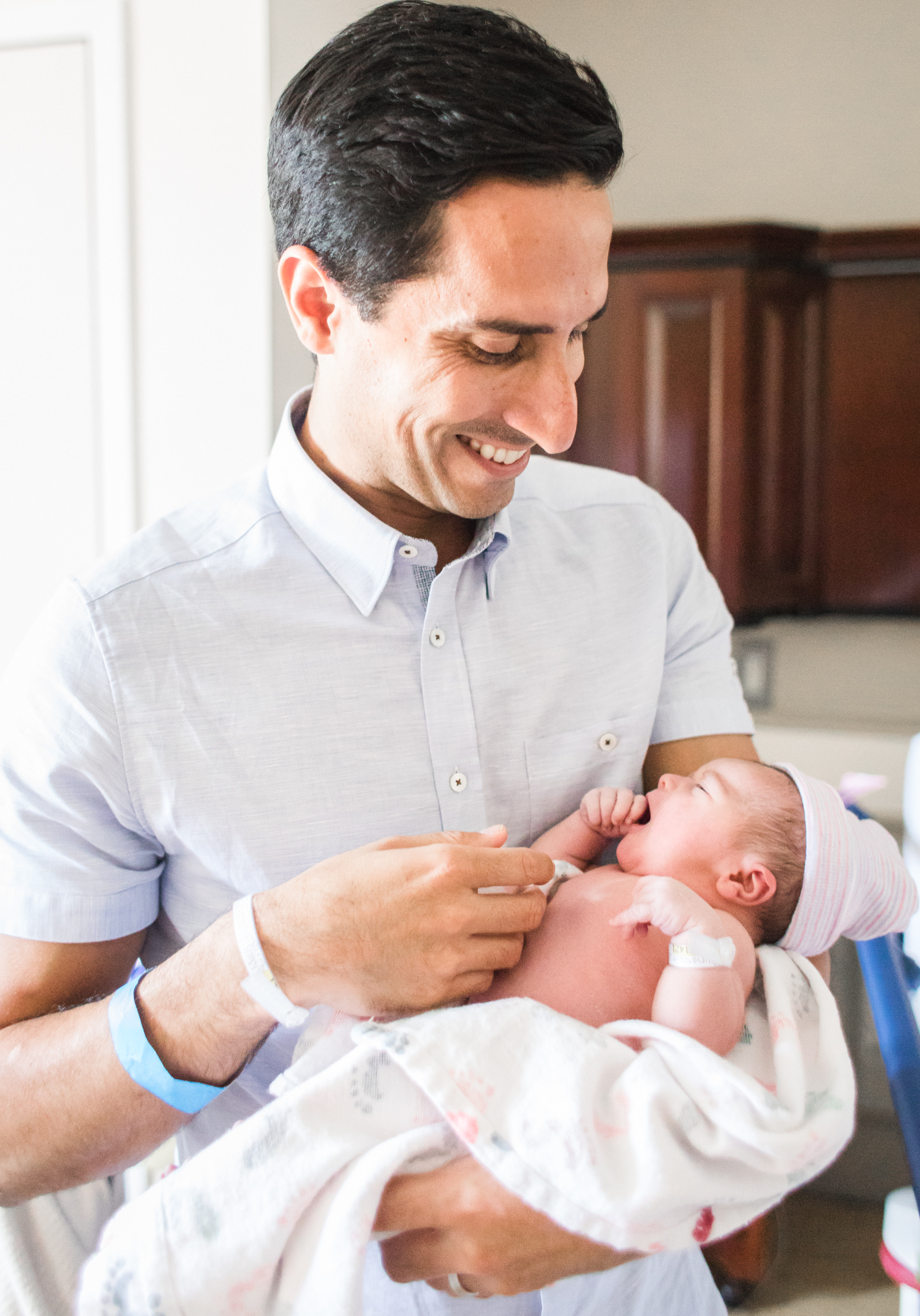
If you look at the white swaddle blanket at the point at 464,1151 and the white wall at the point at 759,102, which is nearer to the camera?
the white swaddle blanket at the point at 464,1151

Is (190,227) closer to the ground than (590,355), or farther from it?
farther from it

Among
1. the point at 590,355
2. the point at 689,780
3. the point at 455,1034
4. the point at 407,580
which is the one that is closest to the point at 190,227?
the point at 590,355

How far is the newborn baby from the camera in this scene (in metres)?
1.05

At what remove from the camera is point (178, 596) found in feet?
3.65

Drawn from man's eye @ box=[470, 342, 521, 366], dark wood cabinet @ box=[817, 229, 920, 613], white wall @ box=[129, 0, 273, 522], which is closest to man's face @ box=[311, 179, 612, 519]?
man's eye @ box=[470, 342, 521, 366]

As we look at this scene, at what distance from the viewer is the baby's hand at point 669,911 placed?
1.00 meters

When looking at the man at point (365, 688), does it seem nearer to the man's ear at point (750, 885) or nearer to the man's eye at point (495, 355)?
the man's eye at point (495, 355)

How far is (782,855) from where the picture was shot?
1.17 metres

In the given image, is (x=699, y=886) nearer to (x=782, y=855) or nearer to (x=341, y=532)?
(x=782, y=855)

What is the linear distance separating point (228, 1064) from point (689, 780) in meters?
0.59

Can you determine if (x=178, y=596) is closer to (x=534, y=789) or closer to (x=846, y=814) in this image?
(x=534, y=789)

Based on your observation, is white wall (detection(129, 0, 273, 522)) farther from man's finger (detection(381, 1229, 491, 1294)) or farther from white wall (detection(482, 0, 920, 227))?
man's finger (detection(381, 1229, 491, 1294))

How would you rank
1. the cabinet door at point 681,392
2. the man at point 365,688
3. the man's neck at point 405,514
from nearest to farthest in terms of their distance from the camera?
the man at point 365,688 < the man's neck at point 405,514 < the cabinet door at point 681,392

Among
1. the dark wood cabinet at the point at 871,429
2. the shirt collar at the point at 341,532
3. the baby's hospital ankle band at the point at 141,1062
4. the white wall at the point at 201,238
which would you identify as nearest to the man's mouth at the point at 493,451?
the shirt collar at the point at 341,532
